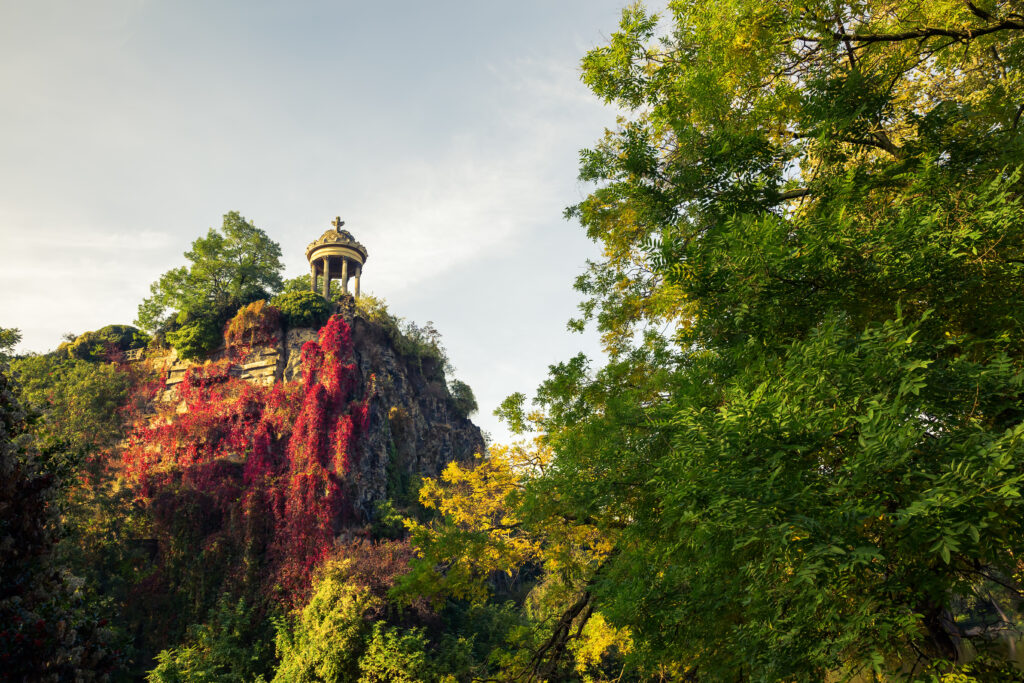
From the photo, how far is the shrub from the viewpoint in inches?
1184

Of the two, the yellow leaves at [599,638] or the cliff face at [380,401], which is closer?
the yellow leaves at [599,638]

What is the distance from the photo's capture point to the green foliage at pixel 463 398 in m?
39.2

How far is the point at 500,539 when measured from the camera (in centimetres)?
1066

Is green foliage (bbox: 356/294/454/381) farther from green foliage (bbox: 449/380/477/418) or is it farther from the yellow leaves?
the yellow leaves

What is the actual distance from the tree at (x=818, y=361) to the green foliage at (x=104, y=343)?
34.8 m

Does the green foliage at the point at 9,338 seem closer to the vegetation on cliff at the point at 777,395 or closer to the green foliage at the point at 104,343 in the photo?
the green foliage at the point at 104,343

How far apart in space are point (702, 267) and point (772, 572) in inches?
109

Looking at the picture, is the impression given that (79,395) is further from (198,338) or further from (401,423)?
(401,423)

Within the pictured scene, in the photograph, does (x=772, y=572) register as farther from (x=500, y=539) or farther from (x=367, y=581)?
(x=367, y=581)

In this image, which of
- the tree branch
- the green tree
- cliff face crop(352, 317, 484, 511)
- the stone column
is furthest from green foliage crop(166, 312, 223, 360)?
the tree branch

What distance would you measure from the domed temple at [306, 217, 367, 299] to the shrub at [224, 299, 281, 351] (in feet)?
26.3

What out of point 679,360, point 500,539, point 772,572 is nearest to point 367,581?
point 500,539

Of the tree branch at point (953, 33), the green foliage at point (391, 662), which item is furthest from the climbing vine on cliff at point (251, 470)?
the tree branch at point (953, 33)

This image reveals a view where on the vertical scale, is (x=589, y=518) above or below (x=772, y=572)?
above
